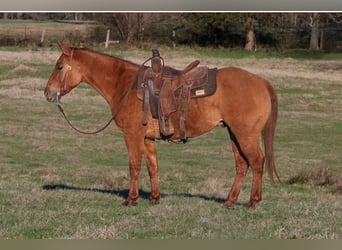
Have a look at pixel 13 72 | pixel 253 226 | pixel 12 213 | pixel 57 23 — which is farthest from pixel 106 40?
pixel 253 226

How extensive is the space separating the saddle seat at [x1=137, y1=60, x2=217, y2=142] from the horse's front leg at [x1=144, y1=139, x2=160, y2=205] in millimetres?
384

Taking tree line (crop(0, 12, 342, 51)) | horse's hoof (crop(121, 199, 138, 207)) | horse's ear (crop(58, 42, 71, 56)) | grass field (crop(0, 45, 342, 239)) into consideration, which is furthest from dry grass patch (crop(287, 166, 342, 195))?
horse's ear (crop(58, 42, 71, 56))

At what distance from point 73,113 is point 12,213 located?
10.9 m

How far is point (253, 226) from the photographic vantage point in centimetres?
621

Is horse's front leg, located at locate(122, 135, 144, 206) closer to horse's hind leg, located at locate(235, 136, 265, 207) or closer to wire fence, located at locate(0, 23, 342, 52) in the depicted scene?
horse's hind leg, located at locate(235, 136, 265, 207)

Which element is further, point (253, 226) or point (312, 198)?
point (312, 198)

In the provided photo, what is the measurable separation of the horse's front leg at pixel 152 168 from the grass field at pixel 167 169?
0.20 metres

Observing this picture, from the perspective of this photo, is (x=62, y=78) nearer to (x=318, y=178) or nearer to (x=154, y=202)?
(x=154, y=202)

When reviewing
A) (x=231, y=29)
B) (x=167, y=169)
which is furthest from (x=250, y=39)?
(x=167, y=169)

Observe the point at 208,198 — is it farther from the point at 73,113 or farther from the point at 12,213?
the point at 73,113

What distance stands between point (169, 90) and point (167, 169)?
6.14 metres

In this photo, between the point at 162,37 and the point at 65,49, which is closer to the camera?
the point at 65,49

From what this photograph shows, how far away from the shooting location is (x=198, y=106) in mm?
7309

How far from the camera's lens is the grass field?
6227 mm
